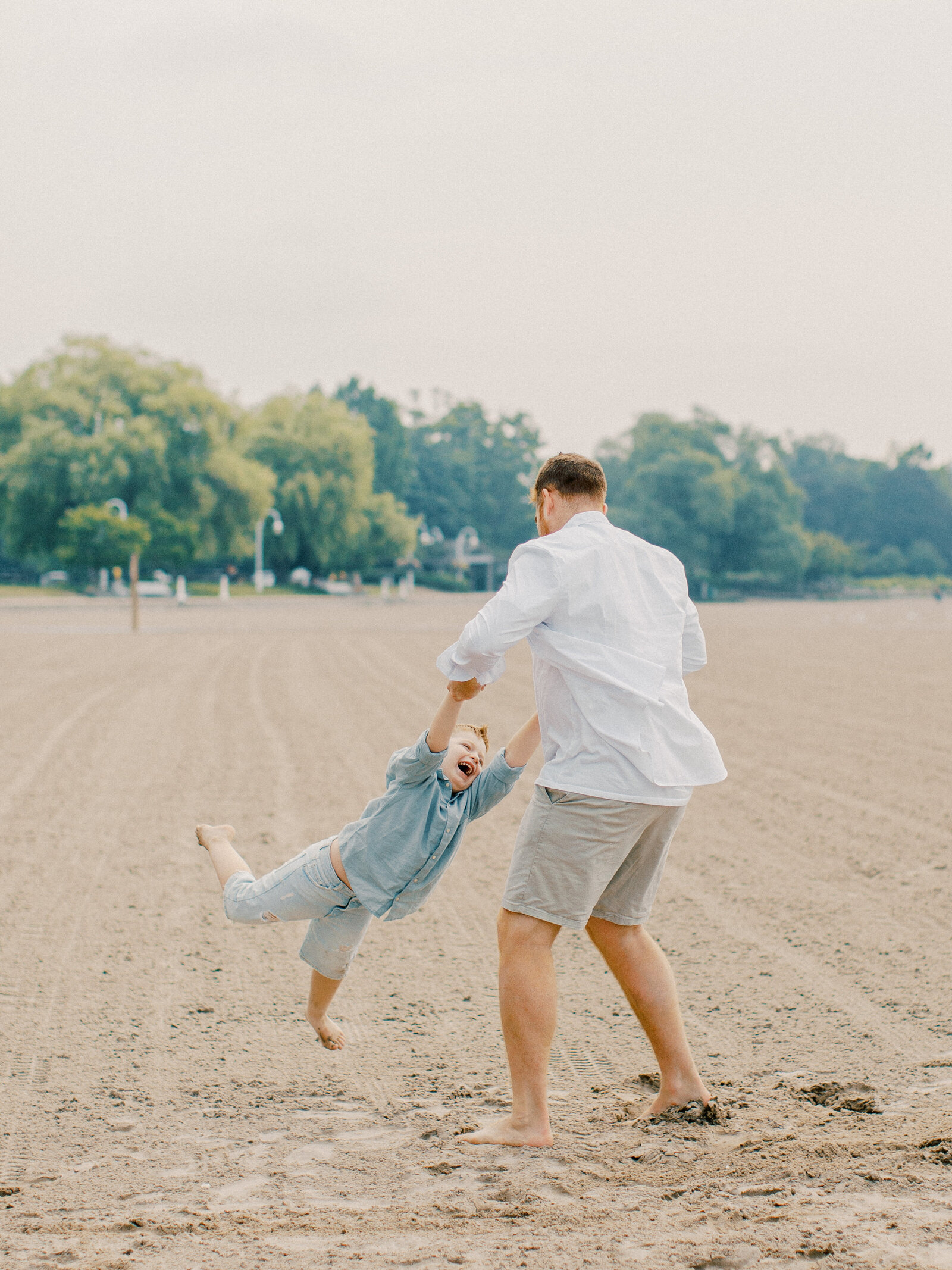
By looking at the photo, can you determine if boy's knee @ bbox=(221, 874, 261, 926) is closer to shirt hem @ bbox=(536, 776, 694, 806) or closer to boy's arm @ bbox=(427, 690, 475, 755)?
boy's arm @ bbox=(427, 690, 475, 755)

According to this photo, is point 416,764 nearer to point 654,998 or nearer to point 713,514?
point 654,998

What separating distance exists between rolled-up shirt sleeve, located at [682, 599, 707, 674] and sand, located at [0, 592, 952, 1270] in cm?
128

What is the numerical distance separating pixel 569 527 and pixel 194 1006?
258 cm

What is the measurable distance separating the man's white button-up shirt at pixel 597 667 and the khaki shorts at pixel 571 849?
0.16 ft

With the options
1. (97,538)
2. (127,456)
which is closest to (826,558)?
(127,456)

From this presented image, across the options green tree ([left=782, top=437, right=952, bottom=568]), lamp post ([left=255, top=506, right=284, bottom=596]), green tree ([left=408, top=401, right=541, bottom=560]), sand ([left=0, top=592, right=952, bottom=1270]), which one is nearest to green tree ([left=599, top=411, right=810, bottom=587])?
green tree ([left=408, top=401, right=541, bottom=560])

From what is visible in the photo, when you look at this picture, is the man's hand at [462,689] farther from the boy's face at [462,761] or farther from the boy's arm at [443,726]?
the boy's face at [462,761]

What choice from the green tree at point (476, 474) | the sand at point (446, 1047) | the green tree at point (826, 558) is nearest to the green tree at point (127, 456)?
the green tree at point (476, 474)

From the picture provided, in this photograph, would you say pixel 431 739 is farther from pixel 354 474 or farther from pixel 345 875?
pixel 354 474

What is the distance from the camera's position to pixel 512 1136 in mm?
3115

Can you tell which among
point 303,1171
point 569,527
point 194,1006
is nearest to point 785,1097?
point 303,1171

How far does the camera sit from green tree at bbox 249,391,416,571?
71938 millimetres

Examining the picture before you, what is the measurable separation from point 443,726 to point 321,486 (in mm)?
69909

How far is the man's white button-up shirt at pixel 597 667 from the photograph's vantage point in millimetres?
2941
